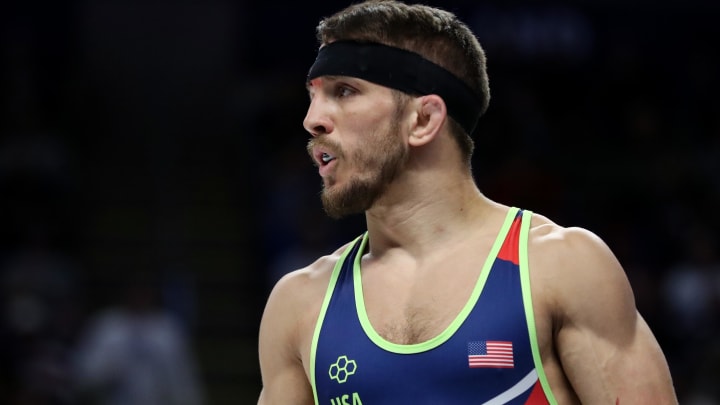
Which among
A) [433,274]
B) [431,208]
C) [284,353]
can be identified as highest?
[431,208]

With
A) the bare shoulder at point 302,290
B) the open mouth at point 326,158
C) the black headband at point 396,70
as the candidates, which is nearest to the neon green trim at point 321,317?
the bare shoulder at point 302,290

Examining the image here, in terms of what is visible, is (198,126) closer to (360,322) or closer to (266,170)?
(266,170)

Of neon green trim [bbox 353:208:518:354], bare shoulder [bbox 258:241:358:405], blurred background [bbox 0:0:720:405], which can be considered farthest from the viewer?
blurred background [bbox 0:0:720:405]

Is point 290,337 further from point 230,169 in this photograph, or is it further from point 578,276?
point 230,169

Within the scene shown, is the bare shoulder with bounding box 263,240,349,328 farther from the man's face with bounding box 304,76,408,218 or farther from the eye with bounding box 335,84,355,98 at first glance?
the eye with bounding box 335,84,355,98

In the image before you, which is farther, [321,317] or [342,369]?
[321,317]

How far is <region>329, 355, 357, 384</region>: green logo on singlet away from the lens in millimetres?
3295

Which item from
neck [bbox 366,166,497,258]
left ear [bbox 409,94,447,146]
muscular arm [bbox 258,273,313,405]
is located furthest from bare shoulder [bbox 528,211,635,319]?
muscular arm [bbox 258,273,313,405]

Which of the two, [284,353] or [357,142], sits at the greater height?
[357,142]

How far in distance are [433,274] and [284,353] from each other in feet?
1.62

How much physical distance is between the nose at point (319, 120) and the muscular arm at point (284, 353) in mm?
455

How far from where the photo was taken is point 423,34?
349cm

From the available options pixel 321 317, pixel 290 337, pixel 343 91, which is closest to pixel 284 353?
pixel 290 337

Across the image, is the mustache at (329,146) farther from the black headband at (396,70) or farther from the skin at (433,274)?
the black headband at (396,70)
